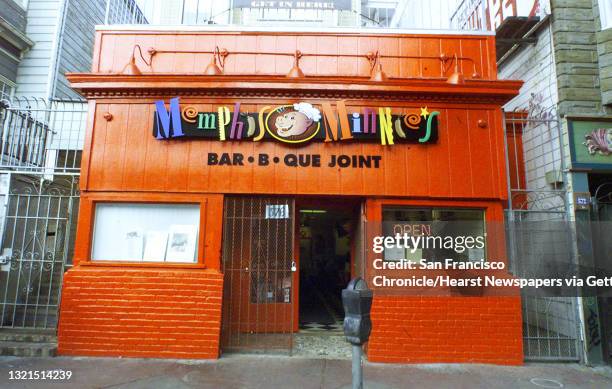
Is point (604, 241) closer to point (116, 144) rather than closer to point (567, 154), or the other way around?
point (567, 154)

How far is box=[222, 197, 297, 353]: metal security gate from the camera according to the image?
677 cm

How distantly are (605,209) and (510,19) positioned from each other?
391 cm

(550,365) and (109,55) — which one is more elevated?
(109,55)

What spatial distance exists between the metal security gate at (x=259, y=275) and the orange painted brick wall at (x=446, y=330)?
59.2 inches

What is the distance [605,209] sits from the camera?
7.19 metres

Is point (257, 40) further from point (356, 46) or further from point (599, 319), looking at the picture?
point (599, 319)

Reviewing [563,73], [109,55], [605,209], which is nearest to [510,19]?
[563,73]

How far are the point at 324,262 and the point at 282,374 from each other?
8726mm

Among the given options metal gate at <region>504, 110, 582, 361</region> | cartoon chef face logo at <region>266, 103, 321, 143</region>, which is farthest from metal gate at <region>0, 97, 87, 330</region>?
metal gate at <region>504, 110, 582, 361</region>

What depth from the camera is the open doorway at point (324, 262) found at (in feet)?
26.8

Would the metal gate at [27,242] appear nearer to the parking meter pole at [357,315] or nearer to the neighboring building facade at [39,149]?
the neighboring building facade at [39,149]

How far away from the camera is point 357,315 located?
3746 mm

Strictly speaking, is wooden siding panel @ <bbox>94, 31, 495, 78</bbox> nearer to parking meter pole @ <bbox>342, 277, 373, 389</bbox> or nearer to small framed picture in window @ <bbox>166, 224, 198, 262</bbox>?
small framed picture in window @ <bbox>166, 224, 198, 262</bbox>

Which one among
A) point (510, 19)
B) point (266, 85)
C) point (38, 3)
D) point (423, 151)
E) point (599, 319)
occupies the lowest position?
point (599, 319)
